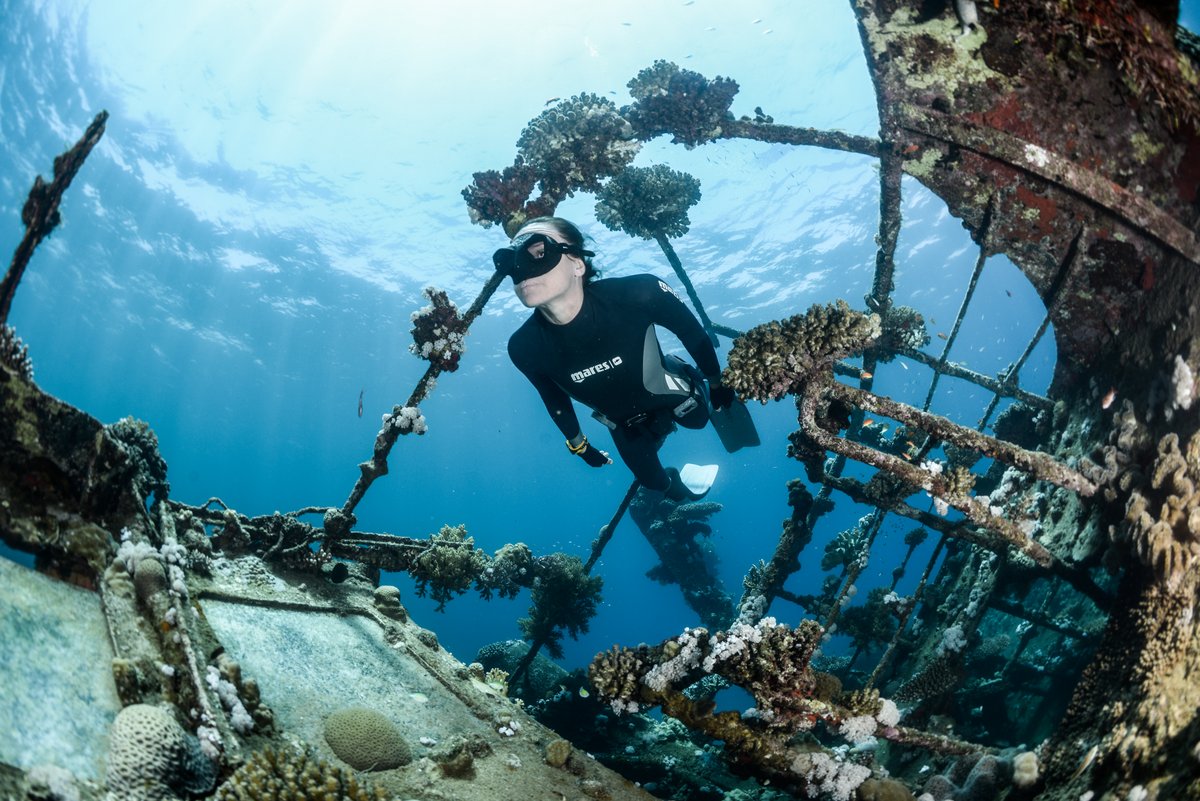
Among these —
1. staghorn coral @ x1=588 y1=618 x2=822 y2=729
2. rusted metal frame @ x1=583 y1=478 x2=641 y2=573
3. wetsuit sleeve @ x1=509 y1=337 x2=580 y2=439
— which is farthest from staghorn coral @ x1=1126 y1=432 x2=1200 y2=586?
rusted metal frame @ x1=583 y1=478 x2=641 y2=573

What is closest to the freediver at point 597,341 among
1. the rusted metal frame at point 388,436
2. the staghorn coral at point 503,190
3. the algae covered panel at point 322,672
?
the rusted metal frame at point 388,436

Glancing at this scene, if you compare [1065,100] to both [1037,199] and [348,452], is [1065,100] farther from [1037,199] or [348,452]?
[348,452]

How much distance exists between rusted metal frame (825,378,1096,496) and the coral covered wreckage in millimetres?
29

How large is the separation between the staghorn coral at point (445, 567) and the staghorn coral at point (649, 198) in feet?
19.0

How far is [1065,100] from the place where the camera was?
4.73 m

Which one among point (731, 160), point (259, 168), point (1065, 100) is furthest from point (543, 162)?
point (259, 168)

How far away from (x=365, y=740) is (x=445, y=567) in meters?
3.15

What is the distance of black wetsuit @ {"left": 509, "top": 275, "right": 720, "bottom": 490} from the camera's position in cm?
661

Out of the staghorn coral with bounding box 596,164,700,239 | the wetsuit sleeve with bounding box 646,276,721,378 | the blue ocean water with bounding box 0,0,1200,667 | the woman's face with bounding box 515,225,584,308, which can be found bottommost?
the woman's face with bounding box 515,225,584,308

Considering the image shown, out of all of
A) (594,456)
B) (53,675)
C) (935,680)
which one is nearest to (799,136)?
(594,456)

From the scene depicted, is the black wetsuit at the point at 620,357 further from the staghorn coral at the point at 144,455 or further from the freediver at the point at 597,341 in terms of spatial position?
the staghorn coral at the point at 144,455

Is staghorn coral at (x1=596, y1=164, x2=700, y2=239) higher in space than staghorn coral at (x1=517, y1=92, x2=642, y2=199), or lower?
higher

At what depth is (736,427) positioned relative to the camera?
34.8 ft

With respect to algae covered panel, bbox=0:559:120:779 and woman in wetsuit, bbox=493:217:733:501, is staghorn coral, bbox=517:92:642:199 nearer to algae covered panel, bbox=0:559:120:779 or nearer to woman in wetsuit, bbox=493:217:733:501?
woman in wetsuit, bbox=493:217:733:501
